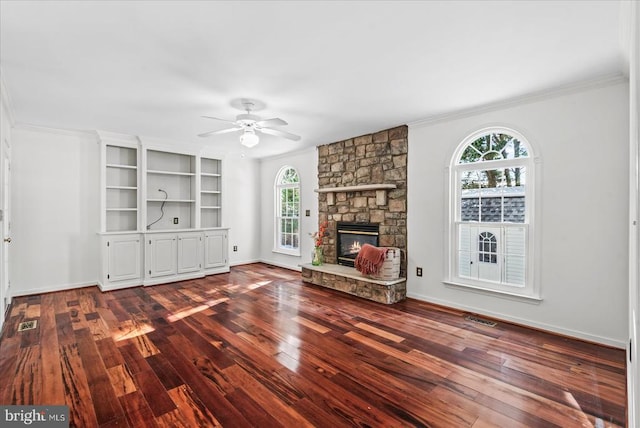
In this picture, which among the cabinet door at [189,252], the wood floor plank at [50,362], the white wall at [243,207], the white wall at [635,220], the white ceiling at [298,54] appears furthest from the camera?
the white wall at [243,207]

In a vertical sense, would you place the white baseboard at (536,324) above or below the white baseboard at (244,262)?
below

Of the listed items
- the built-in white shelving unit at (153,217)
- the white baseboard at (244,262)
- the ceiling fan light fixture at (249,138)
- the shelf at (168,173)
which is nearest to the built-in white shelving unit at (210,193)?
the built-in white shelving unit at (153,217)

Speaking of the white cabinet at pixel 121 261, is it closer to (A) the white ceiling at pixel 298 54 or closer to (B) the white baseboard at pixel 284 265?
(A) the white ceiling at pixel 298 54

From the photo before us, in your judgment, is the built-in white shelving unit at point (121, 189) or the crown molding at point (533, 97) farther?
the built-in white shelving unit at point (121, 189)

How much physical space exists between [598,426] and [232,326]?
117 inches

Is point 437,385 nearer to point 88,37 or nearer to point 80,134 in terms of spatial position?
point 88,37

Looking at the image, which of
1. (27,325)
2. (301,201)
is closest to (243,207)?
(301,201)

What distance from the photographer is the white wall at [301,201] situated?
599cm

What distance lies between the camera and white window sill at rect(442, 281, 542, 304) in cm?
332

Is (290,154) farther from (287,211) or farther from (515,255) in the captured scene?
(515,255)

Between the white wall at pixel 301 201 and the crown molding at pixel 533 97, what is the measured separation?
2317mm

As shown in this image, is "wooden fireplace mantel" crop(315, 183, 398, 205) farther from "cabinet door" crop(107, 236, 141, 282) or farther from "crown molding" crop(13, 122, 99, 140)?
"crown molding" crop(13, 122, 99, 140)

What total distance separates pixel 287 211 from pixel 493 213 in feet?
13.3

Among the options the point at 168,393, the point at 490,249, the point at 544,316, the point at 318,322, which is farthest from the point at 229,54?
the point at 544,316
